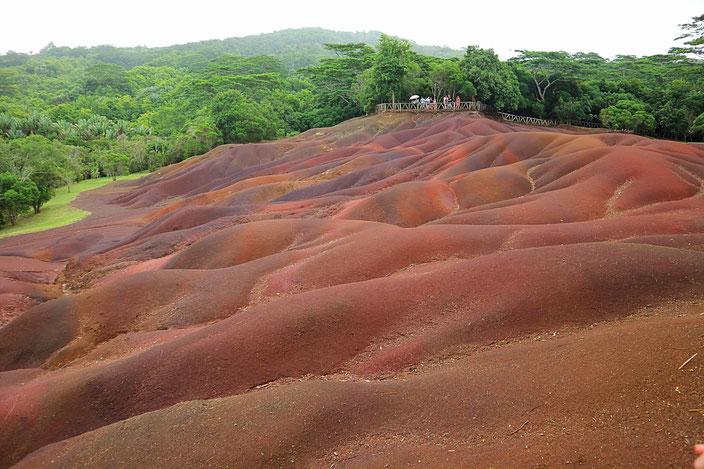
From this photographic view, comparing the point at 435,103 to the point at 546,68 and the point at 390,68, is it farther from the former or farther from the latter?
the point at 546,68

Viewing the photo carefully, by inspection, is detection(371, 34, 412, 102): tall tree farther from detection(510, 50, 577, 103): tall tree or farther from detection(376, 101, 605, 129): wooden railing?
detection(510, 50, 577, 103): tall tree

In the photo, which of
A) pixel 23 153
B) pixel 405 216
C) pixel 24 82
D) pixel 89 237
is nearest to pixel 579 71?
pixel 405 216

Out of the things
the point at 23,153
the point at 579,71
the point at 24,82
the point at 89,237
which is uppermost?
the point at 24,82

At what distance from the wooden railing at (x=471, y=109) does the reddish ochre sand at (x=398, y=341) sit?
1321 inches

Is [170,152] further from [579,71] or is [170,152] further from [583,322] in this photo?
[583,322]

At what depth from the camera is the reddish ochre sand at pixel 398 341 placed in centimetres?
716

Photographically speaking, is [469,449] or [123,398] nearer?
[469,449]

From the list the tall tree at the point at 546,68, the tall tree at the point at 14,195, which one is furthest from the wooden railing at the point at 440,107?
the tall tree at the point at 14,195

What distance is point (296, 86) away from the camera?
97.4 meters

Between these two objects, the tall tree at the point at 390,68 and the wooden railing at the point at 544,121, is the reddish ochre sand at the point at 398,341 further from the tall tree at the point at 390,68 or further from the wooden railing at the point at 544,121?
the tall tree at the point at 390,68

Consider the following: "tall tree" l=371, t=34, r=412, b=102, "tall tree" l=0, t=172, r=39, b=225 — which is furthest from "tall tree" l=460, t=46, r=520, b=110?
"tall tree" l=0, t=172, r=39, b=225

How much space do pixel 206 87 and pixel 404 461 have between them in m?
77.8

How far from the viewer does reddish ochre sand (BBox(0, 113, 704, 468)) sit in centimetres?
716

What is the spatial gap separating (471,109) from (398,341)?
50.3 m
